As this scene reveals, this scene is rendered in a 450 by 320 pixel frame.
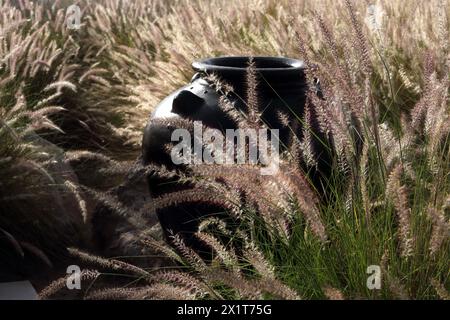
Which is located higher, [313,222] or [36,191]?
[313,222]

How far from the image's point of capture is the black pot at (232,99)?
3400 millimetres

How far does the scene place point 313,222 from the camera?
208cm

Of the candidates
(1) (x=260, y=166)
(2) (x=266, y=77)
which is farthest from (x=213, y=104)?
(1) (x=260, y=166)

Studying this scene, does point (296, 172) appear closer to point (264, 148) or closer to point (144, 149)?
point (264, 148)

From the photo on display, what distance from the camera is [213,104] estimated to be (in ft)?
11.3

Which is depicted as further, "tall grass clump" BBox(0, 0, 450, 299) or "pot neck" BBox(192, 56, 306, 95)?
"pot neck" BBox(192, 56, 306, 95)

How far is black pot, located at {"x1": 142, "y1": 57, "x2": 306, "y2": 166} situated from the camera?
340cm

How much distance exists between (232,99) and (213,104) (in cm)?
10

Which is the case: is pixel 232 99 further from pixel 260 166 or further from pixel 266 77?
pixel 260 166

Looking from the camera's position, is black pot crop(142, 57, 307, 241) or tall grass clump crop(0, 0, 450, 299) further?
black pot crop(142, 57, 307, 241)

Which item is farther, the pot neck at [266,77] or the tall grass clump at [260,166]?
the pot neck at [266,77]

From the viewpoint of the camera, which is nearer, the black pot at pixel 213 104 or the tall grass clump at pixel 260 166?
the tall grass clump at pixel 260 166
